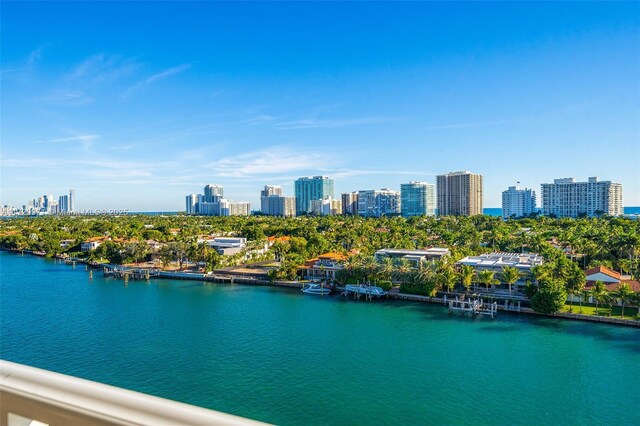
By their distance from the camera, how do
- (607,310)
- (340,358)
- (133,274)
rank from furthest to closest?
1. (133,274)
2. (607,310)
3. (340,358)

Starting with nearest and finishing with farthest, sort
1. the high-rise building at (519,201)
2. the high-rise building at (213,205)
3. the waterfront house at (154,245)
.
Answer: the waterfront house at (154,245) → the high-rise building at (519,201) → the high-rise building at (213,205)

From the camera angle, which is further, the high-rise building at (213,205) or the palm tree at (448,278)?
the high-rise building at (213,205)

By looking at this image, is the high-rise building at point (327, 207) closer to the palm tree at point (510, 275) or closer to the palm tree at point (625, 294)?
the palm tree at point (510, 275)

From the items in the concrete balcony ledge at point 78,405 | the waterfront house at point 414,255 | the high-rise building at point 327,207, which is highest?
the high-rise building at point 327,207

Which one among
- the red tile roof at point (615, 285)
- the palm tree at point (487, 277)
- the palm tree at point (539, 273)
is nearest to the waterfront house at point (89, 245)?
the palm tree at point (487, 277)

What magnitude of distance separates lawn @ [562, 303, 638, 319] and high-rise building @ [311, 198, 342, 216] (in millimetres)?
67743

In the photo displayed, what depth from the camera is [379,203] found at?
84.1 meters

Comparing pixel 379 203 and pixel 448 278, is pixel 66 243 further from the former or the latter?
pixel 379 203

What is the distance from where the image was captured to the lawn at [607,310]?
15406mm

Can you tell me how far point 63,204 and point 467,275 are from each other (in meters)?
145

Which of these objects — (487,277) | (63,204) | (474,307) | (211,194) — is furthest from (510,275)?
(63,204)

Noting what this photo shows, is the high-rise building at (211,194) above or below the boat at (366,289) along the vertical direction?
above

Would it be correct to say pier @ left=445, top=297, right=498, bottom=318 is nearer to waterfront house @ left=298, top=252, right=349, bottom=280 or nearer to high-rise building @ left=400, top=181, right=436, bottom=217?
waterfront house @ left=298, top=252, right=349, bottom=280

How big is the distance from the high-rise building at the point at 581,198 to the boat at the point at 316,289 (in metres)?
52.0
